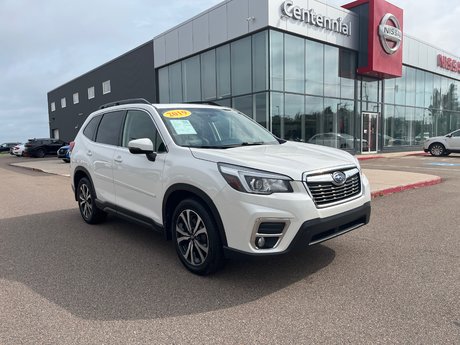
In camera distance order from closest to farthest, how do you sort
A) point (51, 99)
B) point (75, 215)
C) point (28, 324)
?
point (28, 324), point (75, 215), point (51, 99)

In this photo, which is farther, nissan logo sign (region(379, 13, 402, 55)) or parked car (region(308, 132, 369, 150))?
nissan logo sign (region(379, 13, 402, 55))

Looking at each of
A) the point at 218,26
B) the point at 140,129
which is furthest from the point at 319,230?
the point at 218,26

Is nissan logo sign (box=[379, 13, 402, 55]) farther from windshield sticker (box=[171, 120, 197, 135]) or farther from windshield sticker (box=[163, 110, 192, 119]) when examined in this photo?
windshield sticker (box=[171, 120, 197, 135])

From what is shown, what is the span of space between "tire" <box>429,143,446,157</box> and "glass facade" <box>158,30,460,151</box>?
132 inches

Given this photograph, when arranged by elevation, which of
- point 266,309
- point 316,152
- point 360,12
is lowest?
point 266,309

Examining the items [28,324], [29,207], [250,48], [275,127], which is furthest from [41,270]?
[250,48]

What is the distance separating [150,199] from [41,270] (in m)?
1.44

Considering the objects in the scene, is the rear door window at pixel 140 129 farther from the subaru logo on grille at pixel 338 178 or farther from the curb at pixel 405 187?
the curb at pixel 405 187

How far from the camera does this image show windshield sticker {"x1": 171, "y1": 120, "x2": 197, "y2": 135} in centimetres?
443

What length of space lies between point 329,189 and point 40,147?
3183cm

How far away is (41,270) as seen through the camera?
4.27 meters

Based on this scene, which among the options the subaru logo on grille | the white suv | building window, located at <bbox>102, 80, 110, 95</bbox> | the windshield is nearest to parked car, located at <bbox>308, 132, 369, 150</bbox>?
the windshield

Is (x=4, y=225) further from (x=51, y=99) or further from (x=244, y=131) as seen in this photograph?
(x=51, y=99)

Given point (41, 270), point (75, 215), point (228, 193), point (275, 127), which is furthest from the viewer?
point (275, 127)
